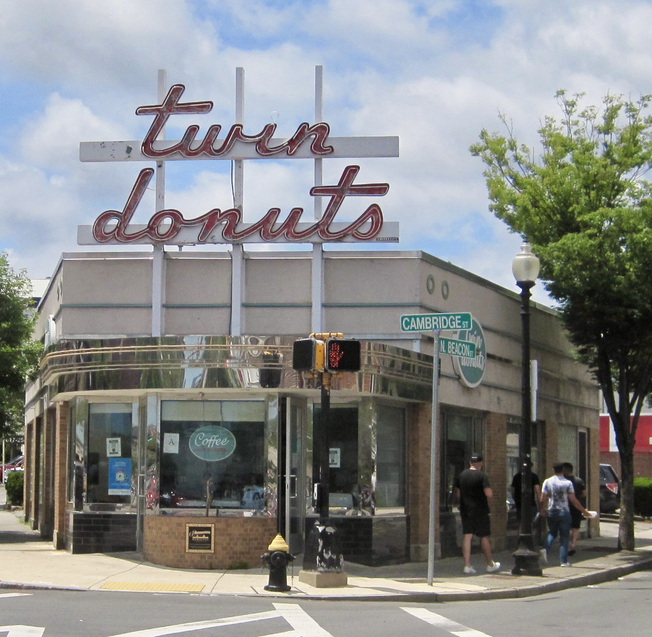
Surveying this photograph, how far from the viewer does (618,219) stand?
20.3m

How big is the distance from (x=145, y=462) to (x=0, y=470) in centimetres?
4526

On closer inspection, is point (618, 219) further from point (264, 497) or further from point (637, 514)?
point (637, 514)

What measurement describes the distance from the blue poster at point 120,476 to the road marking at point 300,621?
18.0 ft

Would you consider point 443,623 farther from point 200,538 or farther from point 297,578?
point 200,538

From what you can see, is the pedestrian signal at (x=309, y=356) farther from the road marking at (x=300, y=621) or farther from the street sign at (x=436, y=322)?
the road marking at (x=300, y=621)

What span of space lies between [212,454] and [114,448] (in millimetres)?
2047

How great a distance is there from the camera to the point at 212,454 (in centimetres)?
1673

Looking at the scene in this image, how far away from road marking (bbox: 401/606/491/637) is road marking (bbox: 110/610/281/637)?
1604 mm

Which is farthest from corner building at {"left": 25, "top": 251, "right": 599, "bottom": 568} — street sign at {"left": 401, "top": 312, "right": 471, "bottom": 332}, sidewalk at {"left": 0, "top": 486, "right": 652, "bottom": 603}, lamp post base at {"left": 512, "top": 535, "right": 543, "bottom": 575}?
lamp post base at {"left": 512, "top": 535, "right": 543, "bottom": 575}

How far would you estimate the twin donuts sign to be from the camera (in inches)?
708

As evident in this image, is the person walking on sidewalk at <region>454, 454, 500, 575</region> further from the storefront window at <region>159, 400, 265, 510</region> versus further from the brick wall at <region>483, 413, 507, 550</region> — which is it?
the brick wall at <region>483, 413, 507, 550</region>

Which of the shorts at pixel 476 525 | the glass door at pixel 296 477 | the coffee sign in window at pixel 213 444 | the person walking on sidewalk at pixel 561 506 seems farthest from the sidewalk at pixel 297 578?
the coffee sign in window at pixel 213 444

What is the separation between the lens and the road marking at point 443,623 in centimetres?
1097

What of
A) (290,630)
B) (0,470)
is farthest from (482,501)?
(0,470)
